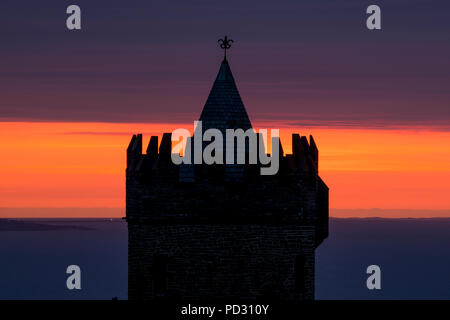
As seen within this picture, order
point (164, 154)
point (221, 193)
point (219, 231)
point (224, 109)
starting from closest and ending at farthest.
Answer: point (219, 231)
point (221, 193)
point (164, 154)
point (224, 109)

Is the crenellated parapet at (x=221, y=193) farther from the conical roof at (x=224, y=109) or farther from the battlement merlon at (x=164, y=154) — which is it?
the conical roof at (x=224, y=109)

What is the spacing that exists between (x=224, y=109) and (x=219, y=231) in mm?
4177

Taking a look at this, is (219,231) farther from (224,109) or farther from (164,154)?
(224,109)

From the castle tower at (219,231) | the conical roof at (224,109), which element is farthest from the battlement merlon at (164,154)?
the conical roof at (224,109)

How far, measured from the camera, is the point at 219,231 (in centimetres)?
3036

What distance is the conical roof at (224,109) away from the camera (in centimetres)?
3164

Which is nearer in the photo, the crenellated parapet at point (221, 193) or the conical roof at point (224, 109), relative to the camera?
the crenellated parapet at point (221, 193)

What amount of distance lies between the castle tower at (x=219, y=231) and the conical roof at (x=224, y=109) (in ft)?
5.29

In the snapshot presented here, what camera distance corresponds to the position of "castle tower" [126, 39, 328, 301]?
30109 mm

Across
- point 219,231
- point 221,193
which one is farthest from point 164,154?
point 219,231
